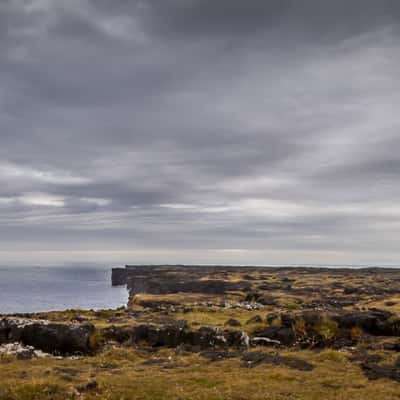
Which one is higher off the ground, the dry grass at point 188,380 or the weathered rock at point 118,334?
the dry grass at point 188,380

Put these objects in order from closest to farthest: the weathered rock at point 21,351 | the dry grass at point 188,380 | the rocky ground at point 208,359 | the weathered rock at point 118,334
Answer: the dry grass at point 188,380
the rocky ground at point 208,359
the weathered rock at point 21,351
the weathered rock at point 118,334

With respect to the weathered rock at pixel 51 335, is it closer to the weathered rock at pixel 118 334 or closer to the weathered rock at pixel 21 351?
the weathered rock at pixel 21 351

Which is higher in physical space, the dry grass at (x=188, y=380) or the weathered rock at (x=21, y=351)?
the dry grass at (x=188, y=380)

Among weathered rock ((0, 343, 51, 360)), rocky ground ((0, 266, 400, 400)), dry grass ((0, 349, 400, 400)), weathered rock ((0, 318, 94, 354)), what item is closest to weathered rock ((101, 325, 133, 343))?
rocky ground ((0, 266, 400, 400))

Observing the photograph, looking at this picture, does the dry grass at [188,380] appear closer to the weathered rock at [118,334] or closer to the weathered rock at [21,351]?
the weathered rock at [21,351]

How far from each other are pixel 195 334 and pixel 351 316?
12.6m

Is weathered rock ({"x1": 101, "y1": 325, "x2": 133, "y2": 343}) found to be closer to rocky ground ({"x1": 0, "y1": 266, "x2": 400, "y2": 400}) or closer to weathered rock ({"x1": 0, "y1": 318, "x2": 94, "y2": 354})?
rocky ground ({"x1": 0, "y1": 266, "x2": 400, "y2": 400})

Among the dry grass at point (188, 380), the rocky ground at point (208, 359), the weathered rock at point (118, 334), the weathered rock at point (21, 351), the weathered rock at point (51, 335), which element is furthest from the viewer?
the weathered rock at point (118, 334)

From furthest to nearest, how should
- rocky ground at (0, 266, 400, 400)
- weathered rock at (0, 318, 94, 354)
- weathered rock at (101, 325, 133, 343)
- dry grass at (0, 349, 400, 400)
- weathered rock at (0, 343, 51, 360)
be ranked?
1. weathered rock at (101, 325, 133, 343)
2. weathered rock at (0, 318, 94, 354)
3. weathered rock at (0, 343, 51, 360)
4. rocky ground at (0, 266, 400, 400)
5. dry grass at (0, 349, 400, 400)

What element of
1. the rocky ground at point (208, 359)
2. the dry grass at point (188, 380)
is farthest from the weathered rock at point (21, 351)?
the dry grass at point (188, 380)

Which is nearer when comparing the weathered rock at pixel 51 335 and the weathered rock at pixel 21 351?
the weathered rock at pixel 21 351

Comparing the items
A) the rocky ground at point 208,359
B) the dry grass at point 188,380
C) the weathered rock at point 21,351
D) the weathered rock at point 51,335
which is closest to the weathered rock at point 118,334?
the rocky ground at point 208,359

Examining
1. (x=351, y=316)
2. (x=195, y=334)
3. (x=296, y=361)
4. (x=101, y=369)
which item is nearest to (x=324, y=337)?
(x=351, y=316)

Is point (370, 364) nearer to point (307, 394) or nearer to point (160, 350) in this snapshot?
point (307, 394)
